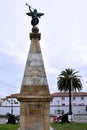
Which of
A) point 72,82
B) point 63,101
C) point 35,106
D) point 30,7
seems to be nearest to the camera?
point 35,106

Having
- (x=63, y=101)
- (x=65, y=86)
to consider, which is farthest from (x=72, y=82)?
(x=63, y=101)

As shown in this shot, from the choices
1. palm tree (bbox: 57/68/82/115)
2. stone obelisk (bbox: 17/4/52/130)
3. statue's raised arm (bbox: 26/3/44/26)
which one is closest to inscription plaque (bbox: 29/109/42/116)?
stone obelisk (bbox: 17/4/52/130)

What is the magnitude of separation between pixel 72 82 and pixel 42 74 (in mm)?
56163

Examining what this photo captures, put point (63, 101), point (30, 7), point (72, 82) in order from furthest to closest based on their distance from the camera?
point (63, 101)
point (72, 82)
point (30, 7)

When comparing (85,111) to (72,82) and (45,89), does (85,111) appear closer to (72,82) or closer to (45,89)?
(72,82)

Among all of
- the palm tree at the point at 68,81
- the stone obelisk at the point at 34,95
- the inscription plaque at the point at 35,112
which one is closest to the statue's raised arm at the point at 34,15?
the stone obelisk at the point at 34,95

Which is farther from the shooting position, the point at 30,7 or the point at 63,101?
the point at 63,101

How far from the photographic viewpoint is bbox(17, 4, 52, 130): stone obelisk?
18172 mm

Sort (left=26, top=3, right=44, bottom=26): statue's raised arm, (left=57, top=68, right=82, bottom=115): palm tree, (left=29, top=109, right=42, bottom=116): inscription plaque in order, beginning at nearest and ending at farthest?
1. (left=29, top=109, right=42, bottom=116): inscription plaque
2. (left=26, top=3, right=44, bottom=26): statue's raised arm
3. (left=57, top=68, right=82, bottom=115): palm tree

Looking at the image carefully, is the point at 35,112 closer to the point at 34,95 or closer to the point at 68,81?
the point at 34,95

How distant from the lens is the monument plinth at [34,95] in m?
18.2

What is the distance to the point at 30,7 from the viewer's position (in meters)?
19.7

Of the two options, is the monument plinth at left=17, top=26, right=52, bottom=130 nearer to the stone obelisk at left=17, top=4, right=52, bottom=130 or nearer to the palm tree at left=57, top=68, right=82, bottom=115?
the stone obelisk at left=17, top=4, right=52, bottom=130

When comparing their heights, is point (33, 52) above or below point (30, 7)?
below
